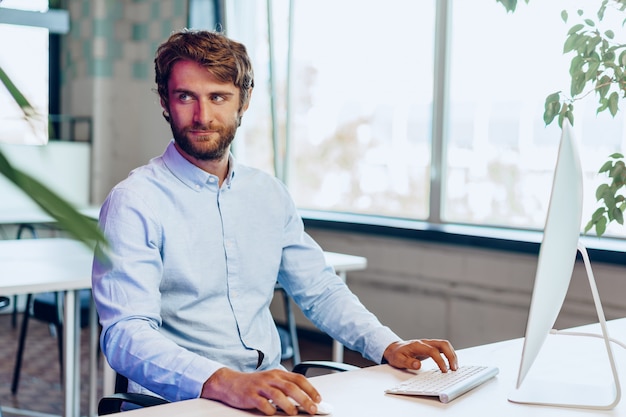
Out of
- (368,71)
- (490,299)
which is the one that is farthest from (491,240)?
(368,71)

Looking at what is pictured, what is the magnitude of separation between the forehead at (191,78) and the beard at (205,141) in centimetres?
8

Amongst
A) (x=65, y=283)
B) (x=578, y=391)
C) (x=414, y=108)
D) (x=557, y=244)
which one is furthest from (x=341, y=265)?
(x=557, y=244)

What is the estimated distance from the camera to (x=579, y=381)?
1.47 meters

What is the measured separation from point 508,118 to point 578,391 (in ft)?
9.15

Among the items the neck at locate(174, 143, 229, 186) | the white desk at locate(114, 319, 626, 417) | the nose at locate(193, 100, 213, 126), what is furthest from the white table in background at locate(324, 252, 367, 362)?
the white desk at locate(114, 319, 626, 417)

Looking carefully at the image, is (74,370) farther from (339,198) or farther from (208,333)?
(339,198)

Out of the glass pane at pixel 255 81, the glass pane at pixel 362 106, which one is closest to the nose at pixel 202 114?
the glass pane at pixel 362 106

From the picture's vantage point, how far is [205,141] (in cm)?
173

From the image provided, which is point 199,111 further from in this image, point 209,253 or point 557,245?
point 557,245

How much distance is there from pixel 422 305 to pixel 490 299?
1.48 ft

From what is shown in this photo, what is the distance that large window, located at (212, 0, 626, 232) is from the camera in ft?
12.7

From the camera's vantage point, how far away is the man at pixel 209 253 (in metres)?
1.51

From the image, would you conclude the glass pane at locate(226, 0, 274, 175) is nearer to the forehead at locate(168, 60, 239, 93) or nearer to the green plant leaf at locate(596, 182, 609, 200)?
the green plant leaf at locate(596, 182, 609, 200)

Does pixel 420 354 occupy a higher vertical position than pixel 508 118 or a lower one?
lower
